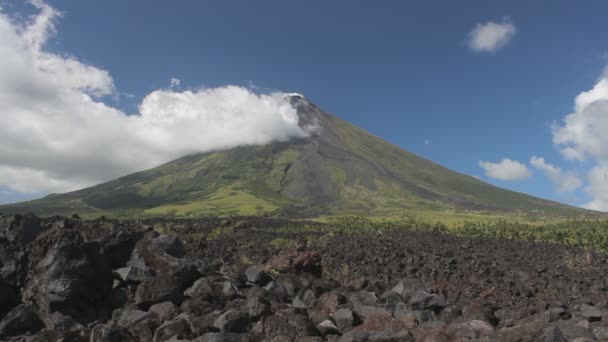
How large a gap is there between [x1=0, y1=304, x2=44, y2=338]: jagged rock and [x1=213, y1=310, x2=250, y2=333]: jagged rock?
461cm

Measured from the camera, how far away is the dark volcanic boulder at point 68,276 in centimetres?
1128

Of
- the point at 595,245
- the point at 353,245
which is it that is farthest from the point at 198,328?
the point at 595,245

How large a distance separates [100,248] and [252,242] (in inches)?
885

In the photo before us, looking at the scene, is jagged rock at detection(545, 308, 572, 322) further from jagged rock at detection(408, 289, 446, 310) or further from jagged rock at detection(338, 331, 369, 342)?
jagged rock at detection(338, 331, 369, 342)

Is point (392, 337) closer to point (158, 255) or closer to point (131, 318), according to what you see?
point (131, 318)

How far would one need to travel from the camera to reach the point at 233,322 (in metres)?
9.66

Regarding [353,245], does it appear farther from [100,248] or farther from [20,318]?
[20,318]

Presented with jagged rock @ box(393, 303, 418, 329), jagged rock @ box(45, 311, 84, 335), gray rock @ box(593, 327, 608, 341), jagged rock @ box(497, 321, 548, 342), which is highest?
jagged rock @ box(497, 321, 548, 342)

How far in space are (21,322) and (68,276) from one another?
1638 millimetres

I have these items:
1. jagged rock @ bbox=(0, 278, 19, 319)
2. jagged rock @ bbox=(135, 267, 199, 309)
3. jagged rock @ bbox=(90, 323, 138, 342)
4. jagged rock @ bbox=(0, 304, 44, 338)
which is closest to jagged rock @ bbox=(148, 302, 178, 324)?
jagged rock @ bbox=(135, 267, 199, 309)

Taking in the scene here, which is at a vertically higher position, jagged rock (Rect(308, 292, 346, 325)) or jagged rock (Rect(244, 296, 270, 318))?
jagged rock (Rect(244, 296, 270, 318))

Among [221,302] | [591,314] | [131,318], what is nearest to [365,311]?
[221,302]

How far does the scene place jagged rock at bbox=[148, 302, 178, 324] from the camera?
1042 centimetres

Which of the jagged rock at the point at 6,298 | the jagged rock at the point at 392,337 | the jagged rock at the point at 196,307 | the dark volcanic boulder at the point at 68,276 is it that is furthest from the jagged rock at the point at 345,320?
the jagged rock at the point at 6,298
